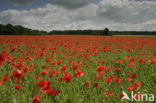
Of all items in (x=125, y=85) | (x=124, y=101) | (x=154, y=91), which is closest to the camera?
(x=124, y=101)

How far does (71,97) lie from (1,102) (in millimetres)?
964

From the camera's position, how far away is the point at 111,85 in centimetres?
200

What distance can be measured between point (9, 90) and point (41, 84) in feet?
2.73

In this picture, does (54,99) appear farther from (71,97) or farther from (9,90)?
(9,90)

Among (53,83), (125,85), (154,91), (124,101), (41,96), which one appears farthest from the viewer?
(53,83)

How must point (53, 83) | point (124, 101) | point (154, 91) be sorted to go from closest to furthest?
1. point (124, 101)
2. point (154, 91)
3. point (53, 83)

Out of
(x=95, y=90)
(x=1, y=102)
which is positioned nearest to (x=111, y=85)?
(x=95, y=90)

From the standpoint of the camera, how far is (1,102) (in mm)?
1611

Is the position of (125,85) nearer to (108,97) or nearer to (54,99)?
(108,97)

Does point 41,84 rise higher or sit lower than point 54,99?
higher

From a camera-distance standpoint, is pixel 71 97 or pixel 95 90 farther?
pixel 95 90

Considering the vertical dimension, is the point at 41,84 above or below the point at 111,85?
above

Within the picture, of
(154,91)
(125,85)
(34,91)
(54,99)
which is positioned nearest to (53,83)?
(34,91)

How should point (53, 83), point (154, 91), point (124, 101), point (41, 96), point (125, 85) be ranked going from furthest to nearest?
1. point (53, 83)
2. point (125, 85)
3. point (154, 91)
4. point (41, 96)
5. point (124, 101)
